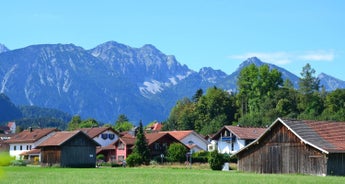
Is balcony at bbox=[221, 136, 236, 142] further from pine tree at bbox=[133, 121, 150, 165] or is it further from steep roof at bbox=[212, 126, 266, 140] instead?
pine tree at bbox=[133, 121, 150, 165]

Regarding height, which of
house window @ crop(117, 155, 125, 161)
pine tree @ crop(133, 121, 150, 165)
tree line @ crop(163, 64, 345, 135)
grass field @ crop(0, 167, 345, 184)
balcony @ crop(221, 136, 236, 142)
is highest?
tree line @ crop(163, 64, 345, 135)

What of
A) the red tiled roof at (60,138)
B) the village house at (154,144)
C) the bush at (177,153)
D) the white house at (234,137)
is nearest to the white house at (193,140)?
the white house at (234,137)

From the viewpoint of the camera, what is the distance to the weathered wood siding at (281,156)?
46469mm

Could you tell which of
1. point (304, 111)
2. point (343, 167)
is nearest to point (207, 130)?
point (304, 111)

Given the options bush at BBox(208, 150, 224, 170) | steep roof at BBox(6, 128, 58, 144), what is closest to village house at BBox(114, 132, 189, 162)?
steep roof at BBox(6, 128, 58, 144)

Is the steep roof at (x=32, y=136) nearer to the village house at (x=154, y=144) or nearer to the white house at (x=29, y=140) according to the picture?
the white house at (x=29, y=140)

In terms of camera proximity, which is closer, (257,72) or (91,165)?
(91,165)

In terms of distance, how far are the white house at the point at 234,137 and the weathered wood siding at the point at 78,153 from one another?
1947 centimetres

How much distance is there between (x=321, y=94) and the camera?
11438 centimetres

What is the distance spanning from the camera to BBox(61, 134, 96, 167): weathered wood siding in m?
70.8

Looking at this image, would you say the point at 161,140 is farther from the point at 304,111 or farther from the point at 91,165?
the point at 304,111

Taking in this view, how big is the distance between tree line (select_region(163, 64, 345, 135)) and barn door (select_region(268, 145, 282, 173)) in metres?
46.1

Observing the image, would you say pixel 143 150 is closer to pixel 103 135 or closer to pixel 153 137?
pixel 153 137

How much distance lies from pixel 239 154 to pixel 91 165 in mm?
24041
